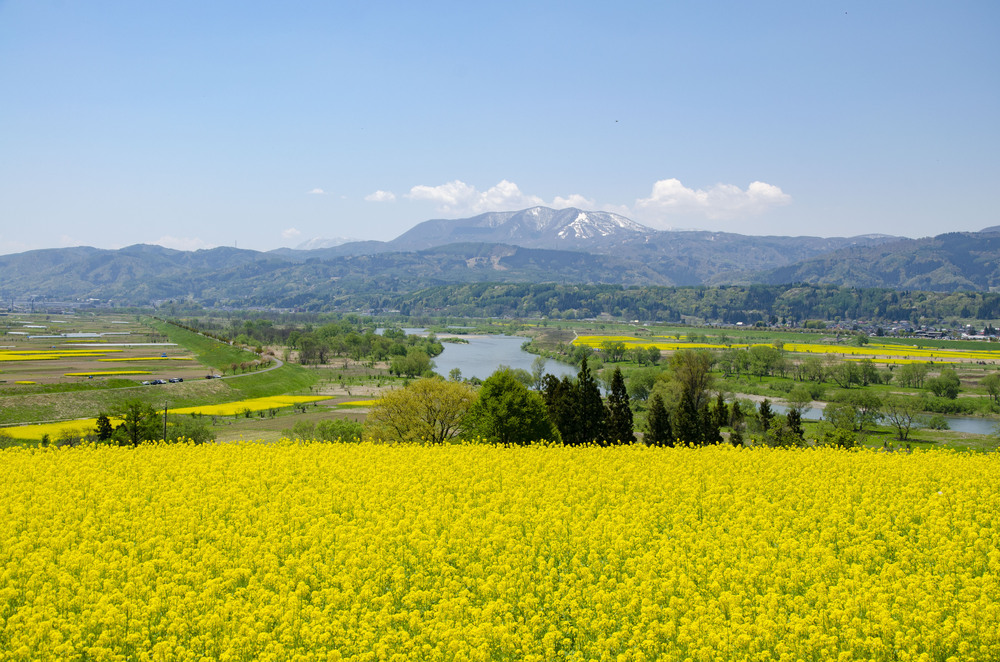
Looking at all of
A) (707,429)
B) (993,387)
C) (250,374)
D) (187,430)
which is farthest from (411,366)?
(993,387)

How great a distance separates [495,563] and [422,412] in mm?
28038

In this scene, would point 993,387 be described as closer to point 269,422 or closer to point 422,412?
point 422,412

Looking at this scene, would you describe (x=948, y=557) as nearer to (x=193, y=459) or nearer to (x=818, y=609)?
(x=818, y=609)

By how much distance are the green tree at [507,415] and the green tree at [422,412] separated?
4.74 feet

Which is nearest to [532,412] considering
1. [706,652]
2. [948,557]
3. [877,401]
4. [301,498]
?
[301,498]

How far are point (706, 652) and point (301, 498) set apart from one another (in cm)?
865

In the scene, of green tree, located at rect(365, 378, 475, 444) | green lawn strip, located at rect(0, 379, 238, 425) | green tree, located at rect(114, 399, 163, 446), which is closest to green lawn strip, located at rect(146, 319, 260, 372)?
green lawn strip, located at rect(0, 379, 238, 425)

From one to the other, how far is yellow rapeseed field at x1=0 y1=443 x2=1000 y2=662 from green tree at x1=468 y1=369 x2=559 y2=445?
1861cm

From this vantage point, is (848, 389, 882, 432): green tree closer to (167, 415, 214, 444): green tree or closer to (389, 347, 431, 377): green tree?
(389, 347, 431, 377): green tree

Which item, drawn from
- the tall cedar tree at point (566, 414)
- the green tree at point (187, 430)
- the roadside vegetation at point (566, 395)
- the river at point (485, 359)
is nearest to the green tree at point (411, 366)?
the roadside vegetation at point (566, 395)

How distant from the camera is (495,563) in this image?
1010 cm

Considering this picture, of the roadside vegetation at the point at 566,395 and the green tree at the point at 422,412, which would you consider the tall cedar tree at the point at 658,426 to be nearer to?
the roadside vegetation at the point at 566,395

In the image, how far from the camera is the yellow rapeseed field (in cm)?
779

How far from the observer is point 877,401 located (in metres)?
68.8
